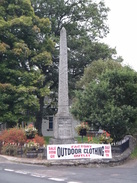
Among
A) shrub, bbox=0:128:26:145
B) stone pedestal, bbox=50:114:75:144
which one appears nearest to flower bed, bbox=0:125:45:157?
shrub, bbox=0:128:26:145

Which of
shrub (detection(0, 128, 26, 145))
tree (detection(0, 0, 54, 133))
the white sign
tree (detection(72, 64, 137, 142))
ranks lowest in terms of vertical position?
the white sign

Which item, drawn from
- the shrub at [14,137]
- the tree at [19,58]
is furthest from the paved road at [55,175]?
the tree at [19,58]

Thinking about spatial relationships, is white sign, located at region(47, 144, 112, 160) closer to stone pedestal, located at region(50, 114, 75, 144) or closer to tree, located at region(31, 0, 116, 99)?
stone pedestal, located at region(50, 114, 75, 144)

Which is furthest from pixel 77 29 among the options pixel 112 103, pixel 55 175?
pixel 55 175

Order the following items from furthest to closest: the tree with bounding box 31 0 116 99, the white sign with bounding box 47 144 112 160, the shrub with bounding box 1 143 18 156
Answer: the tree with bounding box 31 0 116 99, the shrub with bounding box 1 143 18 156, the white sign with bounding box 47 144 112 160

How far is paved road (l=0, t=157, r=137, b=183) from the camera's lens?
41.8 ft

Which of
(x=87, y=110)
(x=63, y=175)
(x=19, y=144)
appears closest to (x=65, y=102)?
(x=87, y=110)

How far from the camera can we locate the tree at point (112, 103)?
20877 millimetres

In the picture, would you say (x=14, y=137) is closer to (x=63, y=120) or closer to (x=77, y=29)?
(x=63, y=120)

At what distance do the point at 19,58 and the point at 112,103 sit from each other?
12.9m

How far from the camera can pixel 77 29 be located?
1642 inches

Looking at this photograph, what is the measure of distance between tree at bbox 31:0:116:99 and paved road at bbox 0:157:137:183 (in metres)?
23.3

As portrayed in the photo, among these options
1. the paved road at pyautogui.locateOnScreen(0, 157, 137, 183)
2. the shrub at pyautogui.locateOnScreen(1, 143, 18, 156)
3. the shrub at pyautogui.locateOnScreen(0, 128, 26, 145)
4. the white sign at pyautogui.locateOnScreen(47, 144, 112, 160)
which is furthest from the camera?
the shrub at pyautogui.locateOnScreen(0, 128, 26, 145)

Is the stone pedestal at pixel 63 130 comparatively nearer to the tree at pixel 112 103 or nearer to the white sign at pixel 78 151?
the tree at pixel 112 103
